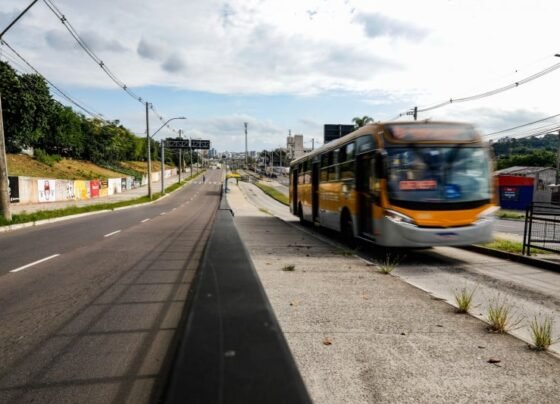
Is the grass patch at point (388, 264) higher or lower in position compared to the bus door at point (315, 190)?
lower

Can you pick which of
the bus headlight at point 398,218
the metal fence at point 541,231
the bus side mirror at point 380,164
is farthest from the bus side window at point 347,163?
the metal fence at point 541,231

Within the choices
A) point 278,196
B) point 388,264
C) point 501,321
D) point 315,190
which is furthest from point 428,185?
point 278,196

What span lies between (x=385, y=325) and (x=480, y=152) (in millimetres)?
6684

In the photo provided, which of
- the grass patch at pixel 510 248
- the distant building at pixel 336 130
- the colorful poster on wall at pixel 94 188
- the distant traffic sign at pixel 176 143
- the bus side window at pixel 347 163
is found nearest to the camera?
the grass patch at pixel 510 248

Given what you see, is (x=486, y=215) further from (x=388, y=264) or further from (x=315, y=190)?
(x=315, y=190)

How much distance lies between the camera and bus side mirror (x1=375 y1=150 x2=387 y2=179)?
990cm

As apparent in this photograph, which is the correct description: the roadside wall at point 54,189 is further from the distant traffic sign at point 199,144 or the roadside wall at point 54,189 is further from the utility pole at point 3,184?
the distant traffic sign at point 199,144

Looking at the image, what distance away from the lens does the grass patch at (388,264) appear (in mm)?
8440

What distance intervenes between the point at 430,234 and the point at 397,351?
18.7ft

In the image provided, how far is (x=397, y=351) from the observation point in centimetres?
427

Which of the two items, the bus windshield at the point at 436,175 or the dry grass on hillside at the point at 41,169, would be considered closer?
the bus windshield at the point at 436,175

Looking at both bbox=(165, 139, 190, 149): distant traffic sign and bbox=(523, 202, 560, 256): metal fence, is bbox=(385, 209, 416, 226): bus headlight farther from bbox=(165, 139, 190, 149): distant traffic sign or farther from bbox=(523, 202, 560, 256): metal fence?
bbox=(165, 139, 190, 149): distant traffic sign

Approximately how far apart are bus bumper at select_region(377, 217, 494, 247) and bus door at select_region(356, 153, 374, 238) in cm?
109

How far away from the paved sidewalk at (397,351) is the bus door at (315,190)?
34.1ft
